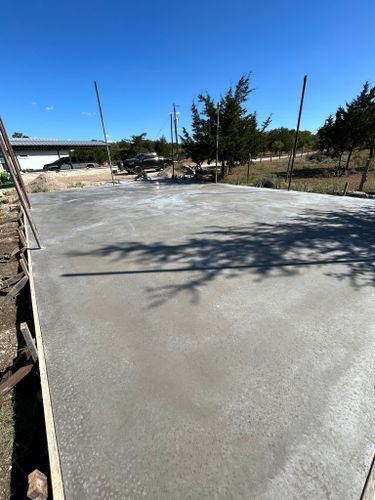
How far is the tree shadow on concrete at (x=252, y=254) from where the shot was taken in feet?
Answer: 10.3

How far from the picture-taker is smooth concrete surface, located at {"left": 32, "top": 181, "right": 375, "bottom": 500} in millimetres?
1265

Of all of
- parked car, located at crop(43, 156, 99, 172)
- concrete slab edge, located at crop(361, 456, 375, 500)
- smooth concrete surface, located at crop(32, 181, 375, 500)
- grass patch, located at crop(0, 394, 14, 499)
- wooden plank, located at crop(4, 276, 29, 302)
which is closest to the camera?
Answer: concrete slab edge, located at crop(361, 456, 375, 500)

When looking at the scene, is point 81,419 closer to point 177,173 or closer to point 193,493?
point 193,493

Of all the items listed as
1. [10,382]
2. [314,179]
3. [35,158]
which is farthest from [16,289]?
[35,158]

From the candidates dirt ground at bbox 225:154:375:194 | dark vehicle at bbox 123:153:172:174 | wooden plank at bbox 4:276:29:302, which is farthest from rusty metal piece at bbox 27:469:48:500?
dark vehicle at bbox 123:153:172:174

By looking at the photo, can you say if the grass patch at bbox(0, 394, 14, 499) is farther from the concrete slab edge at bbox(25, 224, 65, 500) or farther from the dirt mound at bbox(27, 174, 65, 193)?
the dirt mound at bbox(27, 174, 65, 193)

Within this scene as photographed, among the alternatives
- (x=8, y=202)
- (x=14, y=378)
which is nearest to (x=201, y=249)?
(x=14, y=378)

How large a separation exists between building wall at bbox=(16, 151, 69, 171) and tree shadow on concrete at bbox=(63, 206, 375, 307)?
36462 millimetres

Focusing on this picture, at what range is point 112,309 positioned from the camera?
2.66m

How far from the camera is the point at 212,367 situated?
187 centimetres

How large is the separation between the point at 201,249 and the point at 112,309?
1840 mm

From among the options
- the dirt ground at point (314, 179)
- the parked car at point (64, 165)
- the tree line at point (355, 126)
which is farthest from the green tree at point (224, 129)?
the parked car at point (64, 165)

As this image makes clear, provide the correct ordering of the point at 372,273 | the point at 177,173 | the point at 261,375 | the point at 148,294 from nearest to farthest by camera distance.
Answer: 1. the point at 261,375
2. the point at 148,294
3. the point at 372,273
4. the point at 177,173

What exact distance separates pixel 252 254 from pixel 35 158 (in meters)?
38.9
